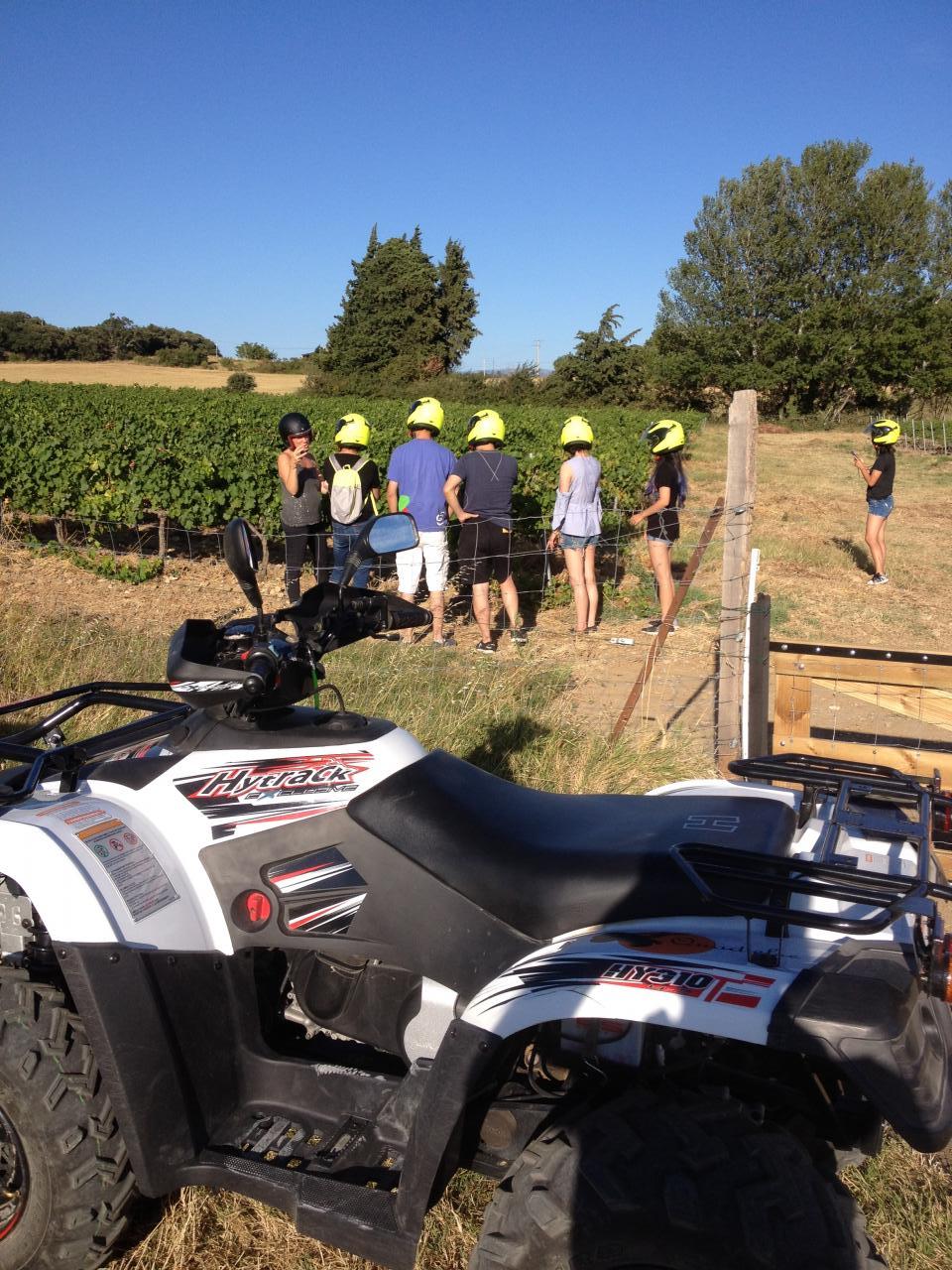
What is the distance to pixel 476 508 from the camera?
8875 millimetres

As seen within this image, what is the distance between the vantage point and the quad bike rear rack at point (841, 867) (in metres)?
1.85

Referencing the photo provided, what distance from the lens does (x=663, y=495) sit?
361 inches

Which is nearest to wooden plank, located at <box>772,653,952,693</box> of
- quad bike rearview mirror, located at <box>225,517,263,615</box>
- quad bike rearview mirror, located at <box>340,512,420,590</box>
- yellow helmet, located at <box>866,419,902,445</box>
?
quad bike rearview mirror, located at <box>340,512,420,590</box>

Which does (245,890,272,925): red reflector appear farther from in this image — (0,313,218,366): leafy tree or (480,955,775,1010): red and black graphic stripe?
(0,313,218,366): leafy tree

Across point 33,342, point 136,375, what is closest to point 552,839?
point 136,375

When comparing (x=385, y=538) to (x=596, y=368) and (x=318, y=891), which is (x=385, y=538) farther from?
(x=596, y=368)

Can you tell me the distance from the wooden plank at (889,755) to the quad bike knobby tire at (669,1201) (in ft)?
10.8

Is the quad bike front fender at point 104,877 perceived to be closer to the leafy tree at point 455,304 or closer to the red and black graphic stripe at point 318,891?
the red and black graphic stripe at point 318,891

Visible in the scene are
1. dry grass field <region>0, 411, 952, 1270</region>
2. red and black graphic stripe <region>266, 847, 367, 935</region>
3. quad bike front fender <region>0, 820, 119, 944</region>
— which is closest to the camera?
quad bike front fender <region>0, 820, 119, 944</region>

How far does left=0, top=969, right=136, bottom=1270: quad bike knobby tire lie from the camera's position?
2215 millimetres

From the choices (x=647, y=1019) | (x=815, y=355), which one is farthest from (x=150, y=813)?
(x=815, y=355)

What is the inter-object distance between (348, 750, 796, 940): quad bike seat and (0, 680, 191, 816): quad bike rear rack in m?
0.71

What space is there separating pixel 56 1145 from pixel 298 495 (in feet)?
25.1

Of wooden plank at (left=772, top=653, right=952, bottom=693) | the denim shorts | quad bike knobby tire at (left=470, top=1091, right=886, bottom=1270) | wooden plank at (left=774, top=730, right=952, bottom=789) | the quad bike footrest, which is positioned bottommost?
the quad bike footrest
